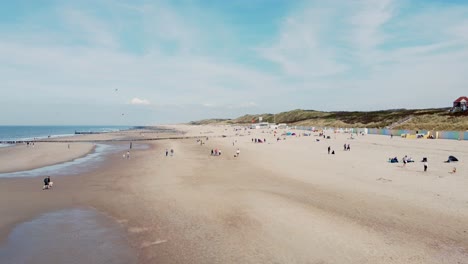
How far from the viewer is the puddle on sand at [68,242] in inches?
449

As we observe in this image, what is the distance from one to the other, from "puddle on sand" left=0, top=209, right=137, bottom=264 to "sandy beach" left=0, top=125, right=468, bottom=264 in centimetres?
55

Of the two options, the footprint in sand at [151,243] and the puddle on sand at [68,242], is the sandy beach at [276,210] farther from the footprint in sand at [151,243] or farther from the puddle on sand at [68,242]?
the puddle on sand at [68,242]

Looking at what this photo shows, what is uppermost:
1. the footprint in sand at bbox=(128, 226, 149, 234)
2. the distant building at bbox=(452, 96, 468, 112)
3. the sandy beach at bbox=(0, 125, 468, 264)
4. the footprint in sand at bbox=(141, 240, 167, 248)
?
the distant building at bbox=(452, 96, 468, 112)

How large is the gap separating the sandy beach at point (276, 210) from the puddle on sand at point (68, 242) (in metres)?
0.55

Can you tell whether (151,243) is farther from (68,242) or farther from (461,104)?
(461,104)

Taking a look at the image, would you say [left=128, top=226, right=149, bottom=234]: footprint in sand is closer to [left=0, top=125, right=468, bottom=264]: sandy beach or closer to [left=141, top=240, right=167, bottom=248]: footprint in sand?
[left=0, top=125, right=468, bottom=264]: sandy beach

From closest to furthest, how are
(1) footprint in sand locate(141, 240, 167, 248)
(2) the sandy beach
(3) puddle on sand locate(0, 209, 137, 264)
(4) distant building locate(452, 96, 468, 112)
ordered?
(3) puddle on sand locate(0, 209, 137, 264) → (2) the sandy beach → (1) footprint in sand locate(141, 240, 167, 248) → (4) distant building locate(452, 96, 468, 112)

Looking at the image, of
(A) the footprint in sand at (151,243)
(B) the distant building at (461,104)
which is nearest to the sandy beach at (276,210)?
(A) the footprint in sand at (151,243)

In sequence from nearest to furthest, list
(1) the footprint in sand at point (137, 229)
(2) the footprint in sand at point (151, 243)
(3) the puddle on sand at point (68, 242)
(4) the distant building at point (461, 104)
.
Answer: (3) the puddle on sand at point (68, 242) → (2) the footprint in sand at point (151, 243) → (1) the footprint in sand at point (137, 229) → (4) the distant building at point (461, 104)

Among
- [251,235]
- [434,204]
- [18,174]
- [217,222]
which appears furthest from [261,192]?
[18,174]

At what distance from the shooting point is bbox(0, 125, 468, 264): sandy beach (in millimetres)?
11867

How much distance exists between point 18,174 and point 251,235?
26187 mm

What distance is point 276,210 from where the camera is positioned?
673 inches

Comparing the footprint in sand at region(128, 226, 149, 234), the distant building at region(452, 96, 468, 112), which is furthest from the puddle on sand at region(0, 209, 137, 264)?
the distant building at region(452, 96, 468, 112)
